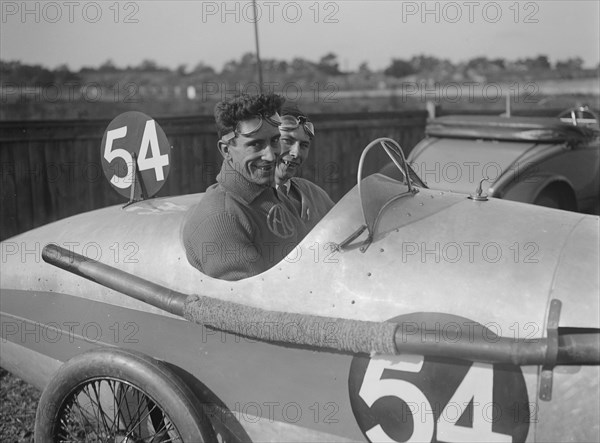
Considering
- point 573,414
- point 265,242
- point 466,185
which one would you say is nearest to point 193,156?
point 466,185

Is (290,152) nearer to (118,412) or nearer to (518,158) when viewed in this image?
(118,412)

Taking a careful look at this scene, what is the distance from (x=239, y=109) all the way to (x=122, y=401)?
50.6 inches

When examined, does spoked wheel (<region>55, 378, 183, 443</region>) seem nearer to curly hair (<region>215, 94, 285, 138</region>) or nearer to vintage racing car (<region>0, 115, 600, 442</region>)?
vintage racing car (<region>0, 115, 600, 442</region>)

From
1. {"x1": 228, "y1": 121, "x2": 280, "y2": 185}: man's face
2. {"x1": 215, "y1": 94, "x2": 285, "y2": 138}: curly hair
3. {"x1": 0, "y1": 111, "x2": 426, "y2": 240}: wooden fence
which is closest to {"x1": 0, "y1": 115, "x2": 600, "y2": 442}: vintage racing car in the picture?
{"x1": 228, "y1": 121, "x2": 280, "y2": 185}: man's face

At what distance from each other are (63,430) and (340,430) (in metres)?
1.20

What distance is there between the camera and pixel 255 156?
2.94 m

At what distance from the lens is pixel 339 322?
2.21 metres

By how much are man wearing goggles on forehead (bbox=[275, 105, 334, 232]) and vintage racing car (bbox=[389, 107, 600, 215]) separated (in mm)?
2424

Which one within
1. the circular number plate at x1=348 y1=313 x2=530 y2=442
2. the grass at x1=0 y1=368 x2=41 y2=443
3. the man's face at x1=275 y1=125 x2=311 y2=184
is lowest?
the grass at x1=0 y1=368 x2=41 y2=443

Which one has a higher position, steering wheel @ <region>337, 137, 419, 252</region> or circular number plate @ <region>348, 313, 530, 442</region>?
steering wheel @ <region>337, 137, 419, 252</region>

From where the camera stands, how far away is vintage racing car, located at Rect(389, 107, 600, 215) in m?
5.85

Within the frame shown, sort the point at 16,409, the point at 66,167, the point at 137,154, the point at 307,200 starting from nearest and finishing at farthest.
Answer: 1. the point at 137,154
2. the point at 307,200
3. the point at 16,409
4. the point at 66,167

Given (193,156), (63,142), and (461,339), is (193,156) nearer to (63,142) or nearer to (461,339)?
(63,142)

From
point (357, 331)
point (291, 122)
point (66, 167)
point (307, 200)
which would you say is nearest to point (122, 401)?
point (357, 331)
